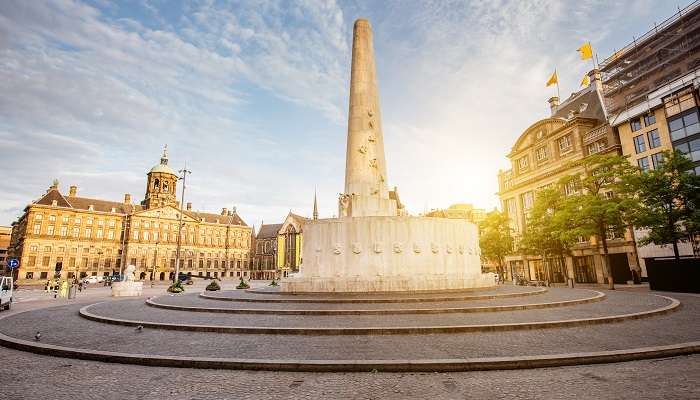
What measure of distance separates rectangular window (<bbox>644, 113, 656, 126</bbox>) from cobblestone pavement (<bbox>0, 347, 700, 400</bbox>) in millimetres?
39540

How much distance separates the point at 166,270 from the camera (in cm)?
9162

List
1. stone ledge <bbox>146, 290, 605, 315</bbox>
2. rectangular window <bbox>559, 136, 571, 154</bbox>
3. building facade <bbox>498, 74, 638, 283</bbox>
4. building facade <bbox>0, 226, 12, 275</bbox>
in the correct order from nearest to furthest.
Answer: stone ledge <bbox>146, 290, 605, 315</bbox>
building facade <bbox>498, 74, 638, 283</bbox>
rectangular window <bbox>559, 136, 571, 154</bbox>
building facade <bbox>0, 226, 12, 275</bbox>

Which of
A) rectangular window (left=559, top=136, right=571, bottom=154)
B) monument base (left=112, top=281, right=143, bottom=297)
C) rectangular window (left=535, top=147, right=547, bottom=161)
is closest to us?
monument base (left=112, top=281, right=143, bottom=297)

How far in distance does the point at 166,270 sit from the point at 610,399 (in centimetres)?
10268

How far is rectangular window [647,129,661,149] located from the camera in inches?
1367

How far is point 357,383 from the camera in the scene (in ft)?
17.4

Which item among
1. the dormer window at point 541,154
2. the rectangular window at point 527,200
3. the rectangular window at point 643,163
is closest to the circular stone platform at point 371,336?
the rectangular window at point 643,163

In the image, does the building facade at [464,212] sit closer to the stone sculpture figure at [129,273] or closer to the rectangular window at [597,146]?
the rectangular window at [597,146]

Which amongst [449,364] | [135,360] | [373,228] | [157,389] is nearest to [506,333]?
[449,364]

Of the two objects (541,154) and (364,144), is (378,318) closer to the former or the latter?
(364,144)

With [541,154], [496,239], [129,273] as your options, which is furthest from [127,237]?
[541,154]

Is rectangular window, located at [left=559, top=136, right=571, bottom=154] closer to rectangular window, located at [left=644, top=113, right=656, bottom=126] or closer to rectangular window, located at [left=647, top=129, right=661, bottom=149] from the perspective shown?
rectangular window, located at [left=644, top=113, right=656, bottom=126]

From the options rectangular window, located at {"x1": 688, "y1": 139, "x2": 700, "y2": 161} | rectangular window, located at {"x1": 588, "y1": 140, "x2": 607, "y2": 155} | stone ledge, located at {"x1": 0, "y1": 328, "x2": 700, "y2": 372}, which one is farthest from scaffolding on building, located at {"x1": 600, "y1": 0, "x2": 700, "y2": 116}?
→ stone ledge, located at {"x1": 0, "y1": 328, "x2": 700, "y2": 372}

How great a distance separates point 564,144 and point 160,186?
9523 centimetres
